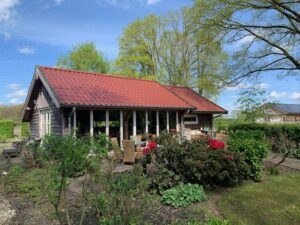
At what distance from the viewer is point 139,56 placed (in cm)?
3466

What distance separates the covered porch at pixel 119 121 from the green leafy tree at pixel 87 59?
84.7 feet

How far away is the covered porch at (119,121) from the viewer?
13414 millimetres

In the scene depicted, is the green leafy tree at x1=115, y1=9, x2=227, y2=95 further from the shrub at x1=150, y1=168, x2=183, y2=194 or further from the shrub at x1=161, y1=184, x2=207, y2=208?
the shrub at x1=161, y1=184, x2=207, y2=208

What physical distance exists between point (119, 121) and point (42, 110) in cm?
431

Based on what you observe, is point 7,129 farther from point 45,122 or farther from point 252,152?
point 252,152

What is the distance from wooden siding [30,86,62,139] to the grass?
8.97 metres

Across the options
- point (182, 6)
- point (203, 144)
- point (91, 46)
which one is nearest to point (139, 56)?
point (182, 6)

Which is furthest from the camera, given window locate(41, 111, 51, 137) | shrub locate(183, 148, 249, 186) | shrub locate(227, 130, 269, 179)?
window locate(41, 111, 51, 137)

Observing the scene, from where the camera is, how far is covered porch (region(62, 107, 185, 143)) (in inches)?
528

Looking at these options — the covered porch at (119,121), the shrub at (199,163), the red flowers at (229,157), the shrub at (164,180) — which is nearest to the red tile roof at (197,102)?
the covered porch at (119,121)

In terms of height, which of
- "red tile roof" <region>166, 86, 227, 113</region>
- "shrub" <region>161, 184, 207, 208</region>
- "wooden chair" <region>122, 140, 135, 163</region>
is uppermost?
"red tile roof" <region>166, 86, 227, 113</region>

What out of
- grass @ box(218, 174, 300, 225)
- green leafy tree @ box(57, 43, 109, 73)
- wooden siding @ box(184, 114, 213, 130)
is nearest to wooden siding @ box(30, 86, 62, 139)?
grass @ box(218, 174, 300, 225)

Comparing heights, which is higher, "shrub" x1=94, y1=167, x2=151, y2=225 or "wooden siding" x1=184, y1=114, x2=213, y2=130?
"wooden siding" x1=184, y1=114, x2=213, y2=130

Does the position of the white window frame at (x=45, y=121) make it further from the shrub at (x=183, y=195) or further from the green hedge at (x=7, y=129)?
the green hedge at (x=7, y=129)
